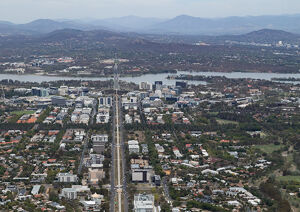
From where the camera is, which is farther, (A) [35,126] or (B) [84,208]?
(A) [35,126]

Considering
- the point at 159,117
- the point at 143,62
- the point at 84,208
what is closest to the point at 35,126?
the point at 159,117

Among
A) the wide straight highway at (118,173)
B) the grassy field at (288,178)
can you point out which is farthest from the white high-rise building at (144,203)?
the grassy field at (288,178)

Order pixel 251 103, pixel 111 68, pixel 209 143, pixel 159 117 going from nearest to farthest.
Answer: pixel 209 143, pixel 159 117, pixel 251 103, pixel 111 68

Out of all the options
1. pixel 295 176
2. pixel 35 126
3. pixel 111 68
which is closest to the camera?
pixel 295 176

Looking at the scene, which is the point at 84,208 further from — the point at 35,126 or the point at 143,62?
the point at 143,62

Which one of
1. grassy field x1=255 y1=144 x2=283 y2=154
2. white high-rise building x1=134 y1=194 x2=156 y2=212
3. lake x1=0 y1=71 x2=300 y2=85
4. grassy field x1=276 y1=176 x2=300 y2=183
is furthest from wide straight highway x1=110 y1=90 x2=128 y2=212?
lake x1=0 y1=71 x2=300 y2=85

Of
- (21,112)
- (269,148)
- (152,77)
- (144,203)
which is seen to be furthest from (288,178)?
(152,77)

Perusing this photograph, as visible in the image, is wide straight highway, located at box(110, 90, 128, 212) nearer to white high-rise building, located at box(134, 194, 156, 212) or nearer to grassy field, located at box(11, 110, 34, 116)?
white high-rise building, located at box(134, 194, 156, 212)

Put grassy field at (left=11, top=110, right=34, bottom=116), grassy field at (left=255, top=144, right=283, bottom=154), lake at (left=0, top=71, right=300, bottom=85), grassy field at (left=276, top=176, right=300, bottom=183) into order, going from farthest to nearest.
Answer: lake at (left=0, top=71, right=300, bottom=85)
grassy field at (left=11, top=110, right=34, bottom=116)
grassy field at (left=255, top=144, right=283, bottom=154)
grassy field at (left=276, top=176, right=300, bottom=183)

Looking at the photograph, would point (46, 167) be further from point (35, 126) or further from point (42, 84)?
point (42, 84)

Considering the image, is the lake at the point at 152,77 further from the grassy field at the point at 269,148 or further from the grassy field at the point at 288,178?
the grassy field at the point at 288,178
